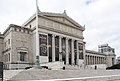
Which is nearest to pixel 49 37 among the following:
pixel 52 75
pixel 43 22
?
pixel 43 22

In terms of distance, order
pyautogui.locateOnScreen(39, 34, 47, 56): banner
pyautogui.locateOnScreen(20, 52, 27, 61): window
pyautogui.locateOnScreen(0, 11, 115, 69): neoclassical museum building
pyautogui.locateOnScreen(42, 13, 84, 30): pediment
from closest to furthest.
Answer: pyautogui.locateOnScreen(0, 11, 115, 69): neoclassical museum building, pyautogui.locateOnScreen(20, 52, 27, 61): window, pyautogui.locateOnScreen(39, 34, 47, 56): banner, pyautogui.locateOnScreen(42, 13, 84, 30): pediment

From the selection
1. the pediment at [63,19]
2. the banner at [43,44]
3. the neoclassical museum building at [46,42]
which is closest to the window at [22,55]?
the neoclassical museum building at [46,42]

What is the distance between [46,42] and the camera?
191 feet

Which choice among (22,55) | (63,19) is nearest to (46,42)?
(22,55)

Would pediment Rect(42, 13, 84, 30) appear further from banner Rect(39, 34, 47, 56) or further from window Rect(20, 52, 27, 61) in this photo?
window Rect(20, 52, 27, 61)

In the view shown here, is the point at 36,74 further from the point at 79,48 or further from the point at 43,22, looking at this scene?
the point at 79,48

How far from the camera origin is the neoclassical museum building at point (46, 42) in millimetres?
53781

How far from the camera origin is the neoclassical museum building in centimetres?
5378

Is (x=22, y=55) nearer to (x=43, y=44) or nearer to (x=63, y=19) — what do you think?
(x=43, y=44)

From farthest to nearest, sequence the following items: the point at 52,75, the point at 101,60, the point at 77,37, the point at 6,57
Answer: the point at 101,60
the point at 77,37
the point at 6,57
the point at 52,75

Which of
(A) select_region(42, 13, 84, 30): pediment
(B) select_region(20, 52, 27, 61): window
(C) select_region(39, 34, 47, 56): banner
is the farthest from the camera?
(A) select_region(42, 13, 84, 30): pediment

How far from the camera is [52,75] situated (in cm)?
2531

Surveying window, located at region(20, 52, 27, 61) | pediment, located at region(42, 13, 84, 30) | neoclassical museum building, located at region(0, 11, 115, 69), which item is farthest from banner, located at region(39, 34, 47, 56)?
pediment, located at region(42, 13, 84, 30)

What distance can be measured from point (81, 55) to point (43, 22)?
21600 mm
